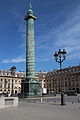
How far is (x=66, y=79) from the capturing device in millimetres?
122562

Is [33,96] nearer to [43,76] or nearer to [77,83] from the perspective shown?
[77,83]

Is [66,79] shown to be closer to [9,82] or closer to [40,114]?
[9,82]

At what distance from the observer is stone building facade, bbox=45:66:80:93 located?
116 metres

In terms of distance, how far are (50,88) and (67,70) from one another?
21286mm

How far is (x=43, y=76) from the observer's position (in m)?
146

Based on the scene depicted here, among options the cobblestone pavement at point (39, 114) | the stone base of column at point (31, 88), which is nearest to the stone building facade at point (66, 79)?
the stone base of column at point (31, 88)

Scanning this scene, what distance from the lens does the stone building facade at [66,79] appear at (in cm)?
11581

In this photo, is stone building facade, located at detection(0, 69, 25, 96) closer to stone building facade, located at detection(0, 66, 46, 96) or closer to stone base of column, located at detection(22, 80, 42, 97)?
stone building facade, located at detection(0, 66, 46, 96)

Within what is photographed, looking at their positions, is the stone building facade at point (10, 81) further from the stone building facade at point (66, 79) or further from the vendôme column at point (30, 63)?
the vendôme column at point (30, 63)

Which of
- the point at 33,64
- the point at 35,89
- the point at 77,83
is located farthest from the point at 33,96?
the point at 77,83

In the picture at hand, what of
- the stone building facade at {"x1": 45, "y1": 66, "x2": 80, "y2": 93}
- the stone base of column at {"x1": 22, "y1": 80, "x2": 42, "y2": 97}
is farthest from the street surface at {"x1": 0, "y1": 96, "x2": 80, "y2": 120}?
the stone building facade at {"x1": 45, "y1": 66, "x2": 80, "y2": 93}

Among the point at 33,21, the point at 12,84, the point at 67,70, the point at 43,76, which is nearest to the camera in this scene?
the point at 33,21

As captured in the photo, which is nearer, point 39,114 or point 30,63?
point 39,114

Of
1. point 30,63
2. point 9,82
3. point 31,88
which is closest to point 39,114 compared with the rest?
point 31,88
